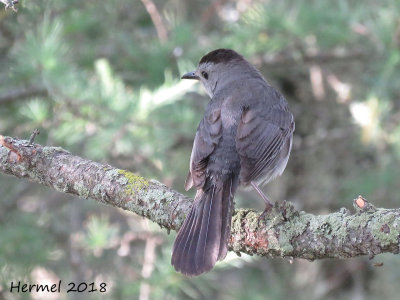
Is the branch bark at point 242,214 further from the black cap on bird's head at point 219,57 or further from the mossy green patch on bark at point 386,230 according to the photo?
the black cap on bird's head at point 219,57

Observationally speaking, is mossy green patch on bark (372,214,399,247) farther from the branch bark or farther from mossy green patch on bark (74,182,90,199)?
mossy green patch on bark (74,182,90,199)

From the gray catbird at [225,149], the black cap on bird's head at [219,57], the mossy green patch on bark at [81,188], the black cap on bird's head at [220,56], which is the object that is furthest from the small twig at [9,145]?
the black cap on bird's head at [220,56]

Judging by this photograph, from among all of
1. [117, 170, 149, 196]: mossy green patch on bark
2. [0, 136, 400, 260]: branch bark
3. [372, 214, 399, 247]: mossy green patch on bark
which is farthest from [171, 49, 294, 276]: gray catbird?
[372, 214, 399, 247]: mossy green patch on bark

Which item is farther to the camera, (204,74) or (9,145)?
(204,74)

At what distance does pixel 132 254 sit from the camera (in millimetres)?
6359

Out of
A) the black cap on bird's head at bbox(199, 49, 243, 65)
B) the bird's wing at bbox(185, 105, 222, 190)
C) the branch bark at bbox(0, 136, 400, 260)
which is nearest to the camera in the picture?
the branch bark at bbox(0, 136, 400, 260)

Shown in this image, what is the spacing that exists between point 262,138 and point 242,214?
39.0 inches

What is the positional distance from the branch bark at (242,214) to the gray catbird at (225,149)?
131mm

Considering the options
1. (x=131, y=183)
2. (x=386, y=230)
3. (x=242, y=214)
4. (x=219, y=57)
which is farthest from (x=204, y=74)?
(x=386, y=230)

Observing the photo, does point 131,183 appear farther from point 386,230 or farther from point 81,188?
point 386,230

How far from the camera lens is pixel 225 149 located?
13.9ft

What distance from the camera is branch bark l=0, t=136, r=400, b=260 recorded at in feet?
9.21

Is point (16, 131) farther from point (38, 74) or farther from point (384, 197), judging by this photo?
point (384, 197)

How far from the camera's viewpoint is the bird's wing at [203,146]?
410 cm
